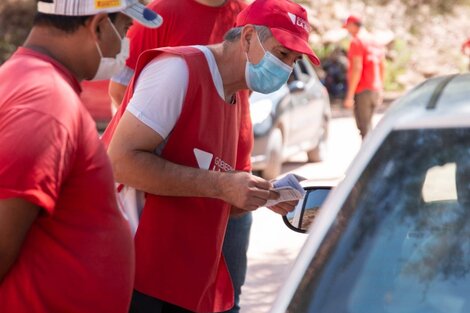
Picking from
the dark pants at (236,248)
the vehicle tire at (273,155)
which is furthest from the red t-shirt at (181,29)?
the vehicle tire at (273,155)

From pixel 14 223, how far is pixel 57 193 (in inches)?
5.3

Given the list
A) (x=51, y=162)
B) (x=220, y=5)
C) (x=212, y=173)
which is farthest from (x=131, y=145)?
(x=220, y=5)

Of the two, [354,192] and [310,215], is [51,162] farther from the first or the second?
[310,215]

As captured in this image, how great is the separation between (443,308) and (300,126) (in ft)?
39.9

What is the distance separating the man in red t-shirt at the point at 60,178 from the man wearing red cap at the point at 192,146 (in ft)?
1.89

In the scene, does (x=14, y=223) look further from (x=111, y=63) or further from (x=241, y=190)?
(x=241, y=190)

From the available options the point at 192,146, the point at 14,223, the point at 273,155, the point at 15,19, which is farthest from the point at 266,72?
the point at 15,19

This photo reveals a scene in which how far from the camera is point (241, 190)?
402 centimetres

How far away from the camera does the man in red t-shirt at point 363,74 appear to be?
1492 centimetres

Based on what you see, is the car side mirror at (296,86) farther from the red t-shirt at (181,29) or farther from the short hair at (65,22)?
the short hair at (65,22)

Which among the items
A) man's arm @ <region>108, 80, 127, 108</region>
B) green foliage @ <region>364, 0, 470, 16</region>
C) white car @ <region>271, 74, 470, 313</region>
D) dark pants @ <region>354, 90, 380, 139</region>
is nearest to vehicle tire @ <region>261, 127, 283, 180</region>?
dark pants @ <region>354, 90, 380, 139</region>

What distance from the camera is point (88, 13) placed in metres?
3.34

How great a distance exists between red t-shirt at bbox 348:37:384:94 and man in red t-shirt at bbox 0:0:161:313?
1162 centimetres

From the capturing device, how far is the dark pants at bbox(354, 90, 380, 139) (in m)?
14.9
